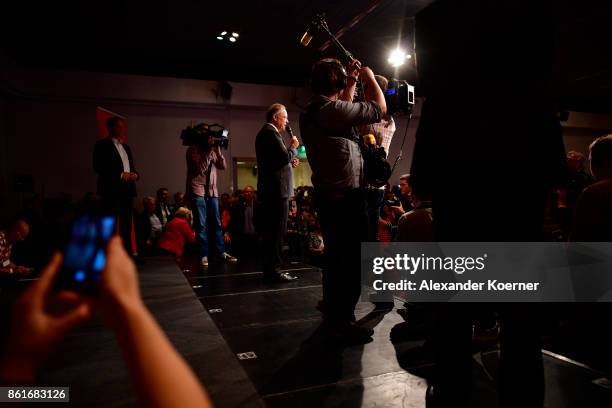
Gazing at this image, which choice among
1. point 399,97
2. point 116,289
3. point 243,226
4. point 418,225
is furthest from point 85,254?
point 243,226

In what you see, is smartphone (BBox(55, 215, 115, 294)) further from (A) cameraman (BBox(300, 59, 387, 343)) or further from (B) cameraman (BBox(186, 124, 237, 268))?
(B) cameraman (BBox(186, 124, 237, 268))

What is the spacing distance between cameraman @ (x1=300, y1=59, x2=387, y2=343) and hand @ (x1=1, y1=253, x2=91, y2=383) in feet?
5.72

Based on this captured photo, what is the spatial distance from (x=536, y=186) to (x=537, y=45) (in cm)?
41

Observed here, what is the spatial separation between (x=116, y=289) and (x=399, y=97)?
2.15 m

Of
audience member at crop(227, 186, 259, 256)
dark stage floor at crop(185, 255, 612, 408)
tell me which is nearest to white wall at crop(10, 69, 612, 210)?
audience member at crop(227, 186, 259, 256)

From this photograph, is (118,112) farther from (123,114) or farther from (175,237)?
(175,237)

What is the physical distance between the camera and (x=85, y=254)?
0.46m

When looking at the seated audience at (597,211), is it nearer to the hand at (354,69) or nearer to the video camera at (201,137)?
the hand at (354,69)

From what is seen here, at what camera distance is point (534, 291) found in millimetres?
1182

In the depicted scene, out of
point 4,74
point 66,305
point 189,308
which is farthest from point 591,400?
point 4,74

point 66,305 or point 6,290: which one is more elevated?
point 66,305

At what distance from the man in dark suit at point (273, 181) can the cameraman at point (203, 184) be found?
1.17m

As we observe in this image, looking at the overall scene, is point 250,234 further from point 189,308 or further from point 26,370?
point 26,370

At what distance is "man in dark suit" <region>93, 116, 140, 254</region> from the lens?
13.3ft
